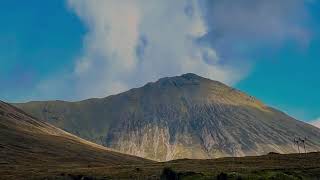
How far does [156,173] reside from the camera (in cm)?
18325

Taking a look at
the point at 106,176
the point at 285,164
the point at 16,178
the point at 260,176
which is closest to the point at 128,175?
the point at 106,176

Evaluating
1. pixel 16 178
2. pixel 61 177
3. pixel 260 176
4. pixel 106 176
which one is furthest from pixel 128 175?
pixel 260 176

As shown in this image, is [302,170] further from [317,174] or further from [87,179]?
[87,179]

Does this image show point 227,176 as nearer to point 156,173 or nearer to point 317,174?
point 317,174

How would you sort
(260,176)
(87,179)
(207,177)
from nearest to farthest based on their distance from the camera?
(260,176) → (207,177) → (87,179)

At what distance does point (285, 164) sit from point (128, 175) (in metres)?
58.3

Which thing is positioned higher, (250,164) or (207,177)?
(250,164)

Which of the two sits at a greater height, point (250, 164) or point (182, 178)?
point (250, 164)

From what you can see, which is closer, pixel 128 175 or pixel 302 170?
pixel 302 170

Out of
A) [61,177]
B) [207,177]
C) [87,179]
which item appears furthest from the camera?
[61,177]

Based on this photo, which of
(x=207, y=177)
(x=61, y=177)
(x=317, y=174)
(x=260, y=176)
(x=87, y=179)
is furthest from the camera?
(x=61, y=177)

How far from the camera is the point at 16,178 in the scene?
197 m

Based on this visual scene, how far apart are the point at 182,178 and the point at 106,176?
51490 millimetres

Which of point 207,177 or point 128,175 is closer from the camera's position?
point 207,177
